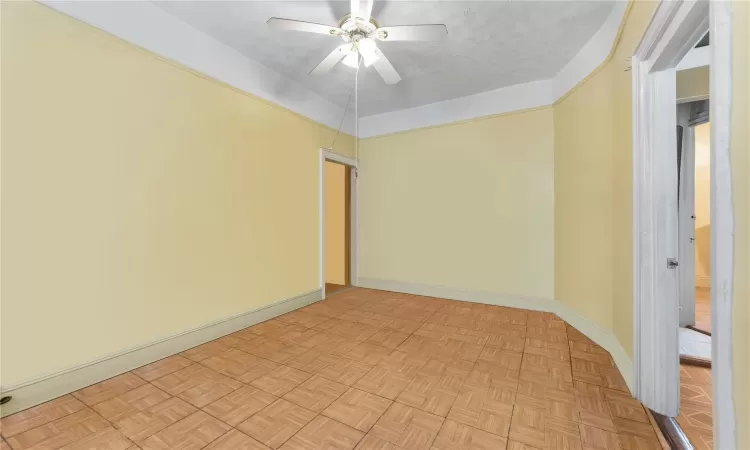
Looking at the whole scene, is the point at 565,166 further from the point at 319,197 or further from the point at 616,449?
the point at 319,197

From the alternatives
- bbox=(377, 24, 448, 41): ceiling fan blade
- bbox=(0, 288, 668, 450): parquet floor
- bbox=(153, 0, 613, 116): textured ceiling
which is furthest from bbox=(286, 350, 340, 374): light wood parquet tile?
bbox=(153, 0, 613, 116): textured ceiling

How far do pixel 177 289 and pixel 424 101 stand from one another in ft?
12.0

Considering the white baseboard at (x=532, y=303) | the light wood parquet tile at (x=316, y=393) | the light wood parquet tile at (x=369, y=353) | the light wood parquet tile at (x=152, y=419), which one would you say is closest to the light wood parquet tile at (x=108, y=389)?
the light wood parquet tile at (x=152, y=419)

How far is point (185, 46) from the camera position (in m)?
2.37

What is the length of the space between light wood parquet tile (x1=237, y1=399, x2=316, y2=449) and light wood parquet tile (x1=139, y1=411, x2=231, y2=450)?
0.13 metres

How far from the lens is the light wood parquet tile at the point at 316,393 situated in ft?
5.43

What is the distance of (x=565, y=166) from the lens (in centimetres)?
302

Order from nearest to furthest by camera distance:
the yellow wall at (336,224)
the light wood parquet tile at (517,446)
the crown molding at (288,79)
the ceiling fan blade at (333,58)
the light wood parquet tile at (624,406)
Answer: the light wood parquet tile at (517,446) → the light wood parquet tile at (624,406) → the crown molding at (288,79) → the ceiling fan blade at (333,58) → the yellow wall at (336,224)

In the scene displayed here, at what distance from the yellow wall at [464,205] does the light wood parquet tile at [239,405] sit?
9.12 feet

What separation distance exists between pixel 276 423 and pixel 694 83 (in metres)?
4.09

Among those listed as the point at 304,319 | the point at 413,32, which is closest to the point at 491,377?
the point at 304,319

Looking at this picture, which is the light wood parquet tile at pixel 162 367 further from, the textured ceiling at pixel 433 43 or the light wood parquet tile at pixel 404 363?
the textured ceiling at pixel 433 43

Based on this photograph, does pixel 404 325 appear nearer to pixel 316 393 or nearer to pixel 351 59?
pixel 316 393

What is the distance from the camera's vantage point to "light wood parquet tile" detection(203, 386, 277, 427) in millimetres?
1552
